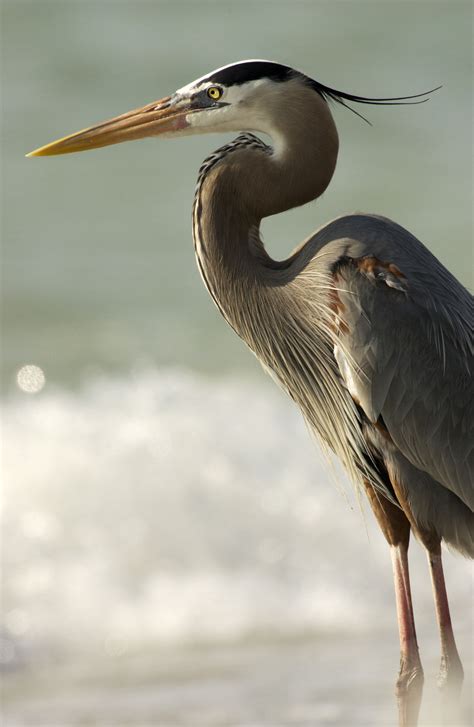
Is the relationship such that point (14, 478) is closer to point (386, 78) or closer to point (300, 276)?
point (300, 276)

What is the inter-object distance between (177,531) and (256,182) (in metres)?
3.16

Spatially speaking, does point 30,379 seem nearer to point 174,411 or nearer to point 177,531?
point 174,411

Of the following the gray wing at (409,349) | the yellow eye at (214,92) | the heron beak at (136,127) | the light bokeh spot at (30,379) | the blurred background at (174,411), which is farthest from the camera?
the light bokeh spot at (30,379)

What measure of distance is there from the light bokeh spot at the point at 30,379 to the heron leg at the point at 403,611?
15.2ft

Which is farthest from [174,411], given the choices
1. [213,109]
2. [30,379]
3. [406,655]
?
[213,109]

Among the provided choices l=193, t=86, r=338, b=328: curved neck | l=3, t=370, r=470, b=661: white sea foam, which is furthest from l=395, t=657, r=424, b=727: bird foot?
l=3, t=370, r=470, b=661: white sea foam

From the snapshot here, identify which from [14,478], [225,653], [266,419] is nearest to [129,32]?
[266,419]

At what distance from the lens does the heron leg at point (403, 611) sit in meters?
3.77

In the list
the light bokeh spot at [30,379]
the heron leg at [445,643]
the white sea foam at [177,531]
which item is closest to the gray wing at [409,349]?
the heron leg at [445,643]

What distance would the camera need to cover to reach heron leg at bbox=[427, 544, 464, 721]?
3682mm

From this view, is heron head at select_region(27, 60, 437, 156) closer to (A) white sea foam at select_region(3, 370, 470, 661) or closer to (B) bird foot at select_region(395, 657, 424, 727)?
(B) bird foot at select_region(395, 657, 424, 727)

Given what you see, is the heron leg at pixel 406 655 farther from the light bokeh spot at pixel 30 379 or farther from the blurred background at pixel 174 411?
the light bokeh spot at pixel 30 379

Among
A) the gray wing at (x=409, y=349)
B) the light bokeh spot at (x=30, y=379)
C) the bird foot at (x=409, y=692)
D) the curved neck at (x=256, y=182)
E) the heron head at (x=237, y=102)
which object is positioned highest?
the light bokeh spot at (x=30, y=379)

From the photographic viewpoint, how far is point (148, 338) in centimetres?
880
